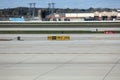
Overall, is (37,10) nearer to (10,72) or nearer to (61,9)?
(61,9)

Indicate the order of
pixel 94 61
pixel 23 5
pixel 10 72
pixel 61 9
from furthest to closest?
pixel 61 9, pixel 23 5, pixel 94 61, pixel 10 72

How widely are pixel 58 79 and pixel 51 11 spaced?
10636 cm

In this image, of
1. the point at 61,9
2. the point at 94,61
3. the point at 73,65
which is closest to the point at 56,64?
the point at 73,65

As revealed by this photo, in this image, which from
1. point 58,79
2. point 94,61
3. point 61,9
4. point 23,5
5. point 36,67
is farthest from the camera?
point 61,9

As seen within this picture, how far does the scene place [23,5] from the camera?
108750 mm

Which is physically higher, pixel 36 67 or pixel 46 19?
pixel 36 67

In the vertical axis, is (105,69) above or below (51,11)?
above

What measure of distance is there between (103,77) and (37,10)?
106912 mm

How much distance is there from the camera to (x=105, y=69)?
18.7 metres

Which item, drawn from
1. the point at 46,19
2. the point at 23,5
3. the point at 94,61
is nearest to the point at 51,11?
the point at 46,19

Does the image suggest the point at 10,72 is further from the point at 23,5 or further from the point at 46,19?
the point at 46,19

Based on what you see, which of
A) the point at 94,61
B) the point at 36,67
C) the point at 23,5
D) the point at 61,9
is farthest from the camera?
the point at 61,9

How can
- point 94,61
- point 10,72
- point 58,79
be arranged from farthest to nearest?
point 94,61, point 10,72, point 58,79

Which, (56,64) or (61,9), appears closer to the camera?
(56,64)
